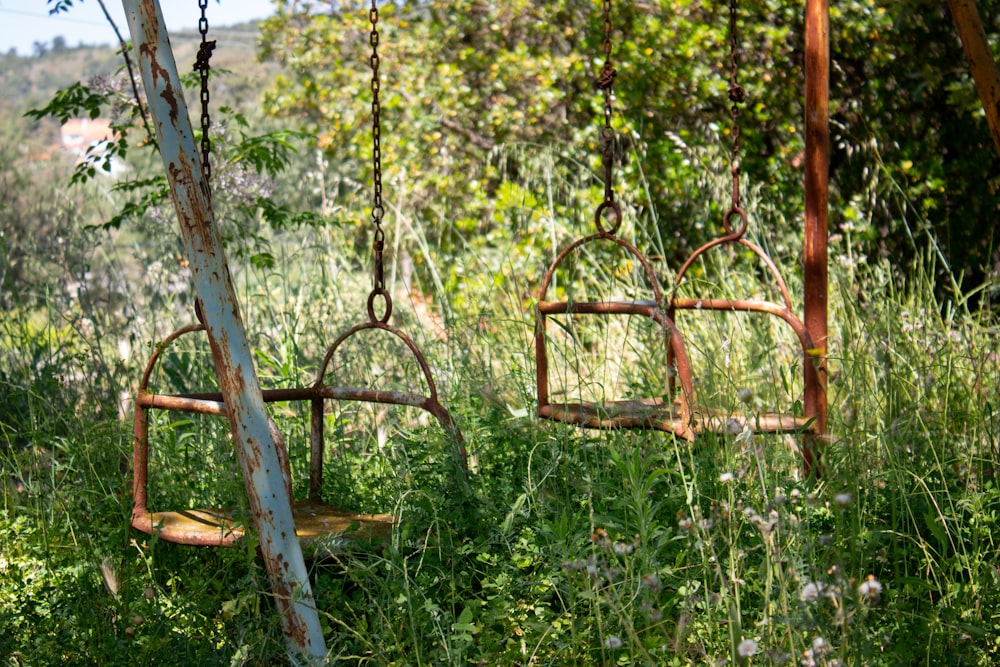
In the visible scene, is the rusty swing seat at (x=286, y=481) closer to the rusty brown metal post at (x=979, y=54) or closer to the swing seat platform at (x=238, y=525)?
the swing seat platform at (x=238, y=525)

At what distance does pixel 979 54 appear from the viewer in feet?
8.61

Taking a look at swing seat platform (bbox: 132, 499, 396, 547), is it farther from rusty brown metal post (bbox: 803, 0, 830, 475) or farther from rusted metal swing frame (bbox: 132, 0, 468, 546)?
rusty brown metal post (bbox: 803, 0, 830, 475)

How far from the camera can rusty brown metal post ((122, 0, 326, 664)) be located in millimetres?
2051

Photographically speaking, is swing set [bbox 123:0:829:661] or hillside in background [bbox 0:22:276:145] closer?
swing set [bbox 123:0:829:661]

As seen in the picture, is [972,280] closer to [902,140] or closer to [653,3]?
[902,140]

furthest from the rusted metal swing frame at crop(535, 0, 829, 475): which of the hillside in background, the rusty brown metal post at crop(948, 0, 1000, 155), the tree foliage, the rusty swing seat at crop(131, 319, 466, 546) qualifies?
the hillside in background

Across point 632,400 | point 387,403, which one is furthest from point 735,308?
point 387,403

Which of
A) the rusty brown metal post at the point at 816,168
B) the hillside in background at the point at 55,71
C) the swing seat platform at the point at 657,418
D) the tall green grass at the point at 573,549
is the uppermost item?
the hillside in background at the point at 55,71

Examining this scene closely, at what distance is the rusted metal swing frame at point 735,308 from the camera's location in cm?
256

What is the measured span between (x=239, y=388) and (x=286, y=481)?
0.31 meters

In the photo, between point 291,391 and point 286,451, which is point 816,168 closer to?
point 291,391

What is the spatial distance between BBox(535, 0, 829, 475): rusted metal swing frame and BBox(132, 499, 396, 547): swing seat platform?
23.6 inches

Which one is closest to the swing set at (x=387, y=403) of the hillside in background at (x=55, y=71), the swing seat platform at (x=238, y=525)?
the swing seat platform at (x=238, y=525)

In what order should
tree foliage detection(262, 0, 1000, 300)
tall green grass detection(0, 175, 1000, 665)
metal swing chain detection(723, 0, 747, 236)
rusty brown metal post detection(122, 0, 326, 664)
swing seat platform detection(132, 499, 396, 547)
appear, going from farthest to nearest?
tree foliage detection(262, 0, 1000, 300)
metal swing chain detection(723, 0, 747, 236)
swing seat platform detection(132, 499, 396, 547)
rusty brown metal post detection(122, 0, 326, 664)
tall green grass detection(0, 175, 1000, 665)
